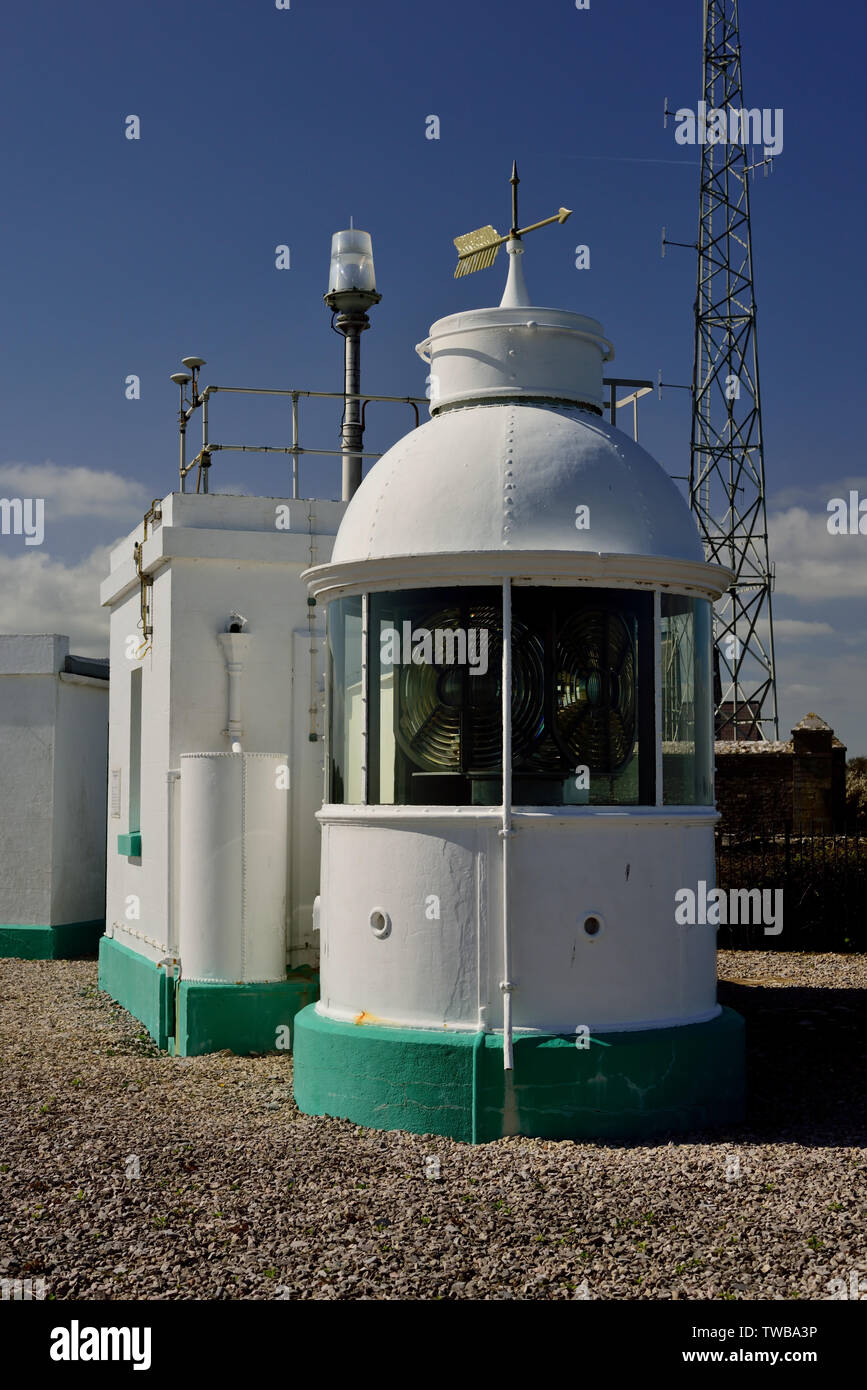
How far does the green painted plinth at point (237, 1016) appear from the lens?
10.9 m

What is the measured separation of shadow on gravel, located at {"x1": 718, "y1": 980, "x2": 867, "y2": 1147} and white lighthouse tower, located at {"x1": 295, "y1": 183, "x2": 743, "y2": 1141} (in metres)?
0.47

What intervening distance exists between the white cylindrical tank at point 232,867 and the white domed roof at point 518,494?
7.54 ft

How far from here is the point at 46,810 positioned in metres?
17.5

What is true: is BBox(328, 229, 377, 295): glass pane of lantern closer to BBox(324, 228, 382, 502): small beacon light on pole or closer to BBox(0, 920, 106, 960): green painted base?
BBox(324, 228, 382, 502): small beacon light on pole

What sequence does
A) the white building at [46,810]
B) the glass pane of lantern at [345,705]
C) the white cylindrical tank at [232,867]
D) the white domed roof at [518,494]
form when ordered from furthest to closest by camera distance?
the white building at [46,810] → the white cylindrical tank at [232,867] → the glass pane of lantern at [345,705] → the white domed roof at [518,494]

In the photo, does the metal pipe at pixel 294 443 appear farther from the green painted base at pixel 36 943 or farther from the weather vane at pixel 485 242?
the green painted base at pixel 36 943

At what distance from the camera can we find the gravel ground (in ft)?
19.9

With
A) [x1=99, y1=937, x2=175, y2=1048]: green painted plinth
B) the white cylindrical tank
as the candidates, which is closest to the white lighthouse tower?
the white cylindrical tank

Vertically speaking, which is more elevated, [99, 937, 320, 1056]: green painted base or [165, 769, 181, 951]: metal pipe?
[165, 769, 181, 951]: metal pipe

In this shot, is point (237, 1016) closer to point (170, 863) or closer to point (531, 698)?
point (170, 863)

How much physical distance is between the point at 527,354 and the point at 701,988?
427 cm

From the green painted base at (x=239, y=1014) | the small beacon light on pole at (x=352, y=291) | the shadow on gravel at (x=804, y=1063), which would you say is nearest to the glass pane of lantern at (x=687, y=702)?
the shadow on gravel at (x=804, y=1063)

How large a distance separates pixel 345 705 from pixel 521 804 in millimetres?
1458
